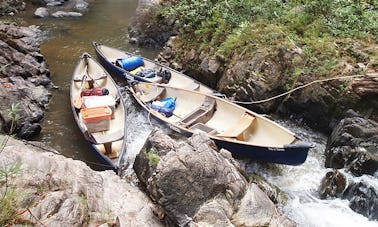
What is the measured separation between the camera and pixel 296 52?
1166 cm

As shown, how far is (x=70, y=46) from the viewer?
59.6 ft

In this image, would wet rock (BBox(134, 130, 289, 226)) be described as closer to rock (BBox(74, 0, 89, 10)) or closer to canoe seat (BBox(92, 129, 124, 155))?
canoe seat (BBox(92, 129, 124, 155))

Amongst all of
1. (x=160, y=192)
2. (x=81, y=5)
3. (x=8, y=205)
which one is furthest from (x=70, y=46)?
(x=8, y=205)

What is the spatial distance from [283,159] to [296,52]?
4240 millimetres

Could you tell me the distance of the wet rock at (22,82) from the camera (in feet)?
36.8

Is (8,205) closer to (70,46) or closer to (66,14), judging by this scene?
(70,46)

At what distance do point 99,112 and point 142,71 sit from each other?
373 cm

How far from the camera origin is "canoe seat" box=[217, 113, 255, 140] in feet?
32.3

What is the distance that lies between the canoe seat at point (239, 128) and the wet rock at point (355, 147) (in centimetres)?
224

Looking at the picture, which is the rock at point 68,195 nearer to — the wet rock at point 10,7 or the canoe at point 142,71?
the canoe at point 142,71

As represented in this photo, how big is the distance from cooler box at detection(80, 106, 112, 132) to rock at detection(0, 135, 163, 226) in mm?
3433

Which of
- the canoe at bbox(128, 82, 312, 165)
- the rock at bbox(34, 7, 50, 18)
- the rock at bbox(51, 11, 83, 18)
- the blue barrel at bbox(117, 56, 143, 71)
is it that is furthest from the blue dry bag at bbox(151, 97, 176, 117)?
the rock at bbox(34, 7, 50, 18)

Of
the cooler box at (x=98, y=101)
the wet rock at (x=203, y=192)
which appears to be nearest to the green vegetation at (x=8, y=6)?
the cooler box at (x=98, y=101)

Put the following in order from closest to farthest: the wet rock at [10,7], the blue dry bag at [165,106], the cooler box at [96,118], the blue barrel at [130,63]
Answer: the cooler box at [96,118]
the blue dry bag at [165,106]
the blue barrel at [130,63]
the wet rock at [10,7]
